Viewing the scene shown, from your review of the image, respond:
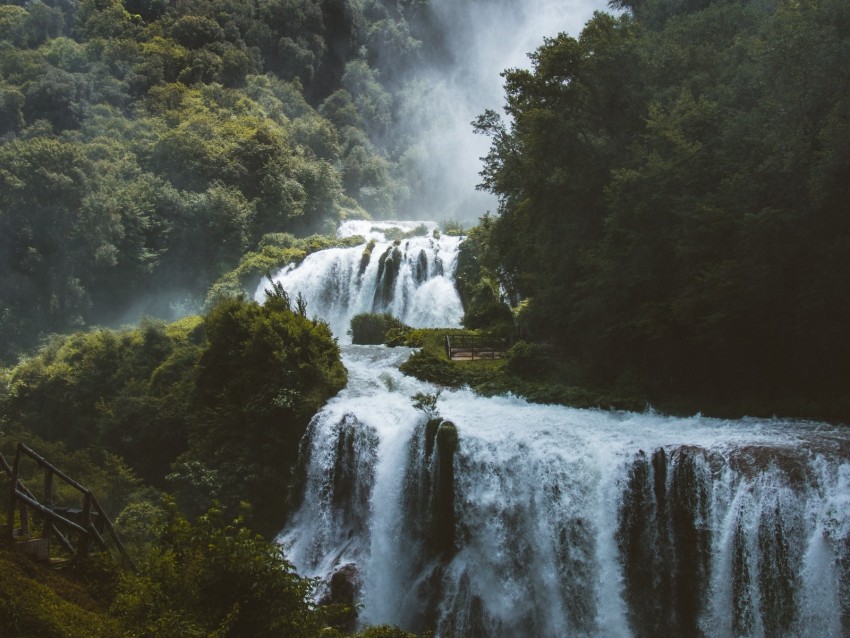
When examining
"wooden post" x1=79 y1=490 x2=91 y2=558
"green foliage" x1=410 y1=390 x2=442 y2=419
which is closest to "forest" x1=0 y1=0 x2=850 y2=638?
"wooden post" x1=79 y1=490 x2=91 y2=558

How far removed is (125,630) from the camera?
23.7 feet

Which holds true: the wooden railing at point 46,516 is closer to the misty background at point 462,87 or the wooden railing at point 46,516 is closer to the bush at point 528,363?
the bush at point 528,363

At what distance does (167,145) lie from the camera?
54.0 meters

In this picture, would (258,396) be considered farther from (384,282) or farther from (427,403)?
(384,282)

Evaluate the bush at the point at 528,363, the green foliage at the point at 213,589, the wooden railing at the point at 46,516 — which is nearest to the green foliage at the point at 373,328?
the bush at the point at 528,363

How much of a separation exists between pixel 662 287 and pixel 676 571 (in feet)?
29.4

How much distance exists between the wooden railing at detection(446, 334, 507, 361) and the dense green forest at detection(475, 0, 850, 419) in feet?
6.12

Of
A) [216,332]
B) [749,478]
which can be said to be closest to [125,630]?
[749,478]

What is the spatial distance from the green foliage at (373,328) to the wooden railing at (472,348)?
4.84 meters

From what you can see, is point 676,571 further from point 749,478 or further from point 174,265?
point 174,265

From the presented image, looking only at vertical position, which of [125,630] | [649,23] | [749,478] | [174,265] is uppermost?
[649,23]

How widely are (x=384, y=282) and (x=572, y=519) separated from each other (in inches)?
989

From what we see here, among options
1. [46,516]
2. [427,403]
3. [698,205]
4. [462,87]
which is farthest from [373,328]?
[462,87]

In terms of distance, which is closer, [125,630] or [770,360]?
[125,630]
